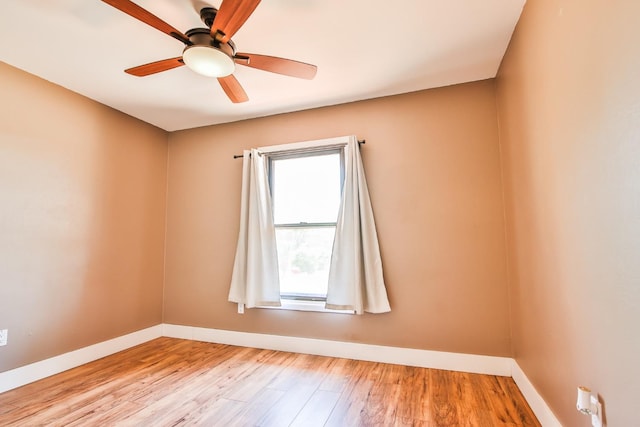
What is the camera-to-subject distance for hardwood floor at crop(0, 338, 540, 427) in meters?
1.83

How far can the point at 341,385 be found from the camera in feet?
7.39

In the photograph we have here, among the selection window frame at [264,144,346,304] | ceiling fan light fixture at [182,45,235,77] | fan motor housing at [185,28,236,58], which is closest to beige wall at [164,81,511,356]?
window frame at [264,144,346,304]

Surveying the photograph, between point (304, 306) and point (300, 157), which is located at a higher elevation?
point (300, 157)

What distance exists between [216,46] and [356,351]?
104 inches

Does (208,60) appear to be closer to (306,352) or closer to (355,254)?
(355,254)

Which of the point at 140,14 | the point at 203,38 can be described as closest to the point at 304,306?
the point at 203,38

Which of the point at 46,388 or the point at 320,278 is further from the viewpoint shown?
the point at 320,278

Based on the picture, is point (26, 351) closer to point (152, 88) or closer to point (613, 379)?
point (152, 88)

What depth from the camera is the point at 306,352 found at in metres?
2.91

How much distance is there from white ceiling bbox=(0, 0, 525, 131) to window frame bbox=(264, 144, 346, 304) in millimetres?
476

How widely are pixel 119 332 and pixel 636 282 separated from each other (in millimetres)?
3821

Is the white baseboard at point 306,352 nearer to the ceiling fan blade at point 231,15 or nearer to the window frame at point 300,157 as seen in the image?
the window frame at point 300,157

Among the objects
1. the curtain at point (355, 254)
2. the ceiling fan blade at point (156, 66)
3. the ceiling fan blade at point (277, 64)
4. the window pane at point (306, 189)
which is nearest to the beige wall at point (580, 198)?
the curtain at point (355, 254)

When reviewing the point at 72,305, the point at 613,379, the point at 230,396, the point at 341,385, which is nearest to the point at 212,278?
the point at 72,305
